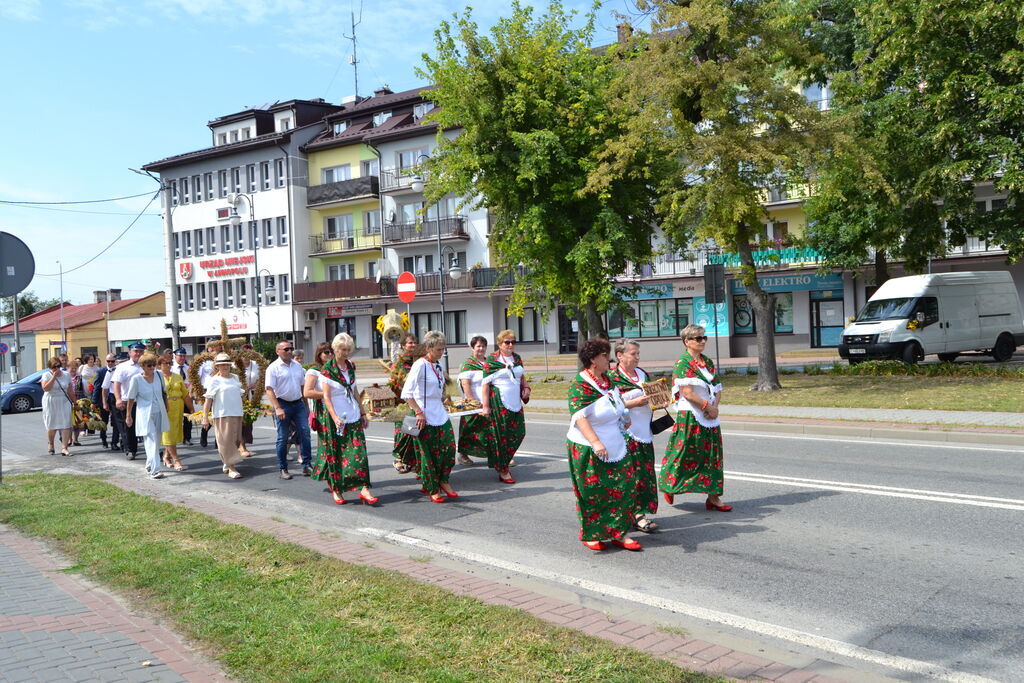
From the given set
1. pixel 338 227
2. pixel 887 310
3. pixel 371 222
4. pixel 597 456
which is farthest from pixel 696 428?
pixel 338 227

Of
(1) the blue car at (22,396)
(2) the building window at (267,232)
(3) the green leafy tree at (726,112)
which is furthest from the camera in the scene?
(2) the building window at (267,232)

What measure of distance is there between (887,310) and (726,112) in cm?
952

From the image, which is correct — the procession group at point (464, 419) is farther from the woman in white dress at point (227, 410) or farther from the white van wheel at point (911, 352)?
the white van wheel at point (911, 352)

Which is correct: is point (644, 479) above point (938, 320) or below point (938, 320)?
below

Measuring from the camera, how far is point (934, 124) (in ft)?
66.7

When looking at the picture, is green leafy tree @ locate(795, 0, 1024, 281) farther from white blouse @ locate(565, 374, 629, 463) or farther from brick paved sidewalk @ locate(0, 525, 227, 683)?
brick paved sidewalk @ locate(0, 525, 227, 683)

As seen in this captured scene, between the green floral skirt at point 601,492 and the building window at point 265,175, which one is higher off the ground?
the building window at point 265,175

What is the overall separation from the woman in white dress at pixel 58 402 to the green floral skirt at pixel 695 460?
492 inches

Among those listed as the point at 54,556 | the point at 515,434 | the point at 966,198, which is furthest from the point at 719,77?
the point at 54,556

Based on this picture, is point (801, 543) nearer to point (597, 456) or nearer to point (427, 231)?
point (597, 456)

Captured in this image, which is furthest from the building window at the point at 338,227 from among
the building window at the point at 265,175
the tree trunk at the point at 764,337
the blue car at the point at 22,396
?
the tree trunk at the point at 764,337

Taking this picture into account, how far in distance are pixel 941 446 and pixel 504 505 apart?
6.75 m

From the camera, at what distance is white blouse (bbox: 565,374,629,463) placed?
22.0 feet

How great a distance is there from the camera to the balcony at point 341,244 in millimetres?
49969
